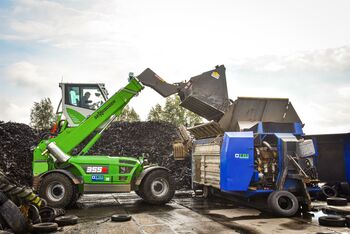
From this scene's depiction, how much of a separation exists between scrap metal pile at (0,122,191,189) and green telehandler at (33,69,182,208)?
484cm

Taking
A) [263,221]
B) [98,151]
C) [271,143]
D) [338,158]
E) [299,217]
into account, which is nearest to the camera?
[263,221]

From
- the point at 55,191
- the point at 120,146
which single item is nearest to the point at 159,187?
the point at 55,191

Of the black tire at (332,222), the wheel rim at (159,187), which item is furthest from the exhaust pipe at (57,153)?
the black tire at (332,222)

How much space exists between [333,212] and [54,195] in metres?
6.94

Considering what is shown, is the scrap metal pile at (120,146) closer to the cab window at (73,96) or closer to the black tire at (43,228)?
the cab window at (73,96)

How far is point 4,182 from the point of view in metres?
6.73

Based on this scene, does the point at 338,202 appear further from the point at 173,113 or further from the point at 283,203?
the point at 173,113

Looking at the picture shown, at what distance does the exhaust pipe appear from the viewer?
972 cm

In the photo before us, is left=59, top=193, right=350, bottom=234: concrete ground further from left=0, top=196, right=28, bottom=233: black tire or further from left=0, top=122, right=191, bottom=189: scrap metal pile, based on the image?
left=0, top=122, right=191, bottom=189: scrap metal pile

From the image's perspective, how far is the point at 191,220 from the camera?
7449 mm

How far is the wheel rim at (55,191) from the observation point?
30.6 feet

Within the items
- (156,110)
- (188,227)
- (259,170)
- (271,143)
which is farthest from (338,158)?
(156,110)

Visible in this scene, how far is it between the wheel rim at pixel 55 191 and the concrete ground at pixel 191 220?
0.54 metres

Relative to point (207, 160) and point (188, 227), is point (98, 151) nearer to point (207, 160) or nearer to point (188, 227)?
point (207, 160)
